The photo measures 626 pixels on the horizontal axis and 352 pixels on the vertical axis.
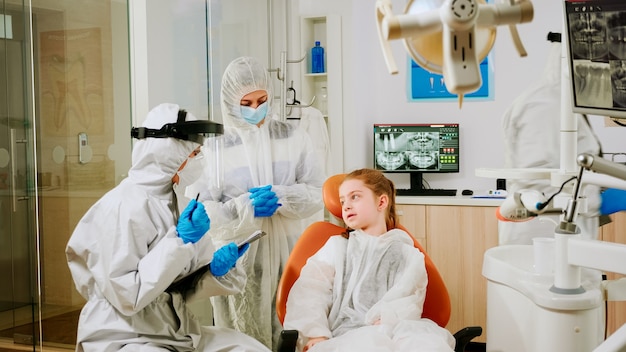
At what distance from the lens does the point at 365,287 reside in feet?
7.64

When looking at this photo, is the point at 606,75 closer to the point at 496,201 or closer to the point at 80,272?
the point at 80,272

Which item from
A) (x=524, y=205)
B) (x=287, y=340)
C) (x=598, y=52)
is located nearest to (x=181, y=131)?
(x=287, y=340)

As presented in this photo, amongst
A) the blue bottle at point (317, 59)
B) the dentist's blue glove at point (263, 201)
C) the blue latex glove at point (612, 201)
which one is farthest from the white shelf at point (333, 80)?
the blue latex glove at point (612, 201)

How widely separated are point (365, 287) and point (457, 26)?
1.53 metres

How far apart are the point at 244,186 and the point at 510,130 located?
118 cm

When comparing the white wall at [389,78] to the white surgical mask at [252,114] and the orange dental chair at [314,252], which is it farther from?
the orange dental chair at [314,252]

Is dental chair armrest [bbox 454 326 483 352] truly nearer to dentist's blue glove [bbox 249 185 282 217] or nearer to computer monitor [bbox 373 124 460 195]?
dentist's blue glove [bbox 249 185 282 217]

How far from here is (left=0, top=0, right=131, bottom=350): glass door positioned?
2.44 metres

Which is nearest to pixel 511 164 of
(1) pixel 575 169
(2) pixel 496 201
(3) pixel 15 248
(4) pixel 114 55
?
(1) pixel 575 169

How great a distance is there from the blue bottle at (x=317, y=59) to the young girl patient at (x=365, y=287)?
193cm

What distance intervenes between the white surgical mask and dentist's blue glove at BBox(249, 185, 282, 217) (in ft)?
1.02

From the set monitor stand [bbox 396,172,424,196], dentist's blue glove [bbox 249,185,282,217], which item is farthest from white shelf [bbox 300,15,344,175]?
dentist's blue glove [bbox 249,185,282,217]

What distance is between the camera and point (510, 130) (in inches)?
105

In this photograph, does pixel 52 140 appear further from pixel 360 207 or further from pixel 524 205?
pixel 524 205
